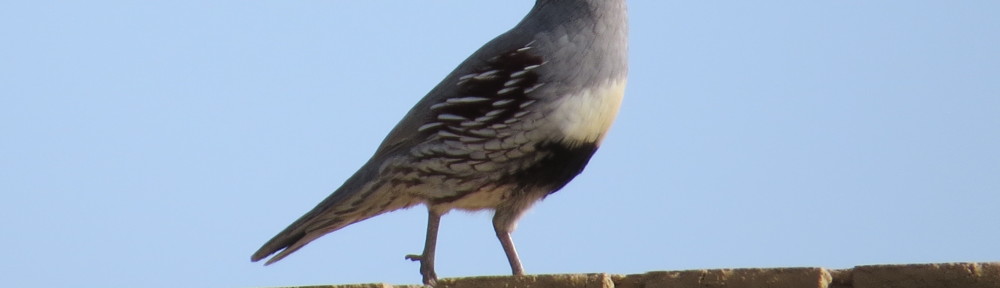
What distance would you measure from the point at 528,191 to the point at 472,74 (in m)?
0.75

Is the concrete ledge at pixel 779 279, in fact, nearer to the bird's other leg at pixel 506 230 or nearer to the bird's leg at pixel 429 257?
the bird's leg at pixel 429 257

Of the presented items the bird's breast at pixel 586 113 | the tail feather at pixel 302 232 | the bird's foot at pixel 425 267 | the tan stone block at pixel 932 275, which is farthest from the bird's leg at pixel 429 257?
the tan stone block at pixel 932 275

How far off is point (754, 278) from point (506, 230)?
3.51 meters

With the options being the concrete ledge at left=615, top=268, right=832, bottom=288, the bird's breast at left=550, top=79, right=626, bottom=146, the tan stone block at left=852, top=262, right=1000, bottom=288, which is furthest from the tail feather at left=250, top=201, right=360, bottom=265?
the tan stone block at left=852, top=262, right=1000, bottom=288

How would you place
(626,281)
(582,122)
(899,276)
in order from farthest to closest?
(582,122), (626,281), (899,276)

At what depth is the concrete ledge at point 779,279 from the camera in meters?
4.87

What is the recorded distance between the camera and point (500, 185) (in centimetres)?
821

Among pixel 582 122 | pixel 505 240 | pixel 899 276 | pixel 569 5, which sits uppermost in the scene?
pixel 569 5

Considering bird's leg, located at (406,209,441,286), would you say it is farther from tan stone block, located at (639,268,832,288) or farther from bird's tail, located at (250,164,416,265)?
tan stone block, located at (639,268,832,288)

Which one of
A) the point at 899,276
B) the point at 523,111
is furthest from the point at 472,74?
the point at 899,276

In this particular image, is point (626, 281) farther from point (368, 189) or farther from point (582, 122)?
point (368, 189)

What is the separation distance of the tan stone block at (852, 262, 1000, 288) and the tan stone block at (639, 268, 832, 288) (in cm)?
16

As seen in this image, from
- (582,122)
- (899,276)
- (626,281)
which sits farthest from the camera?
(582,122)

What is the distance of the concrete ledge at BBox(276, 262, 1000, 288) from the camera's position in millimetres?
4867
